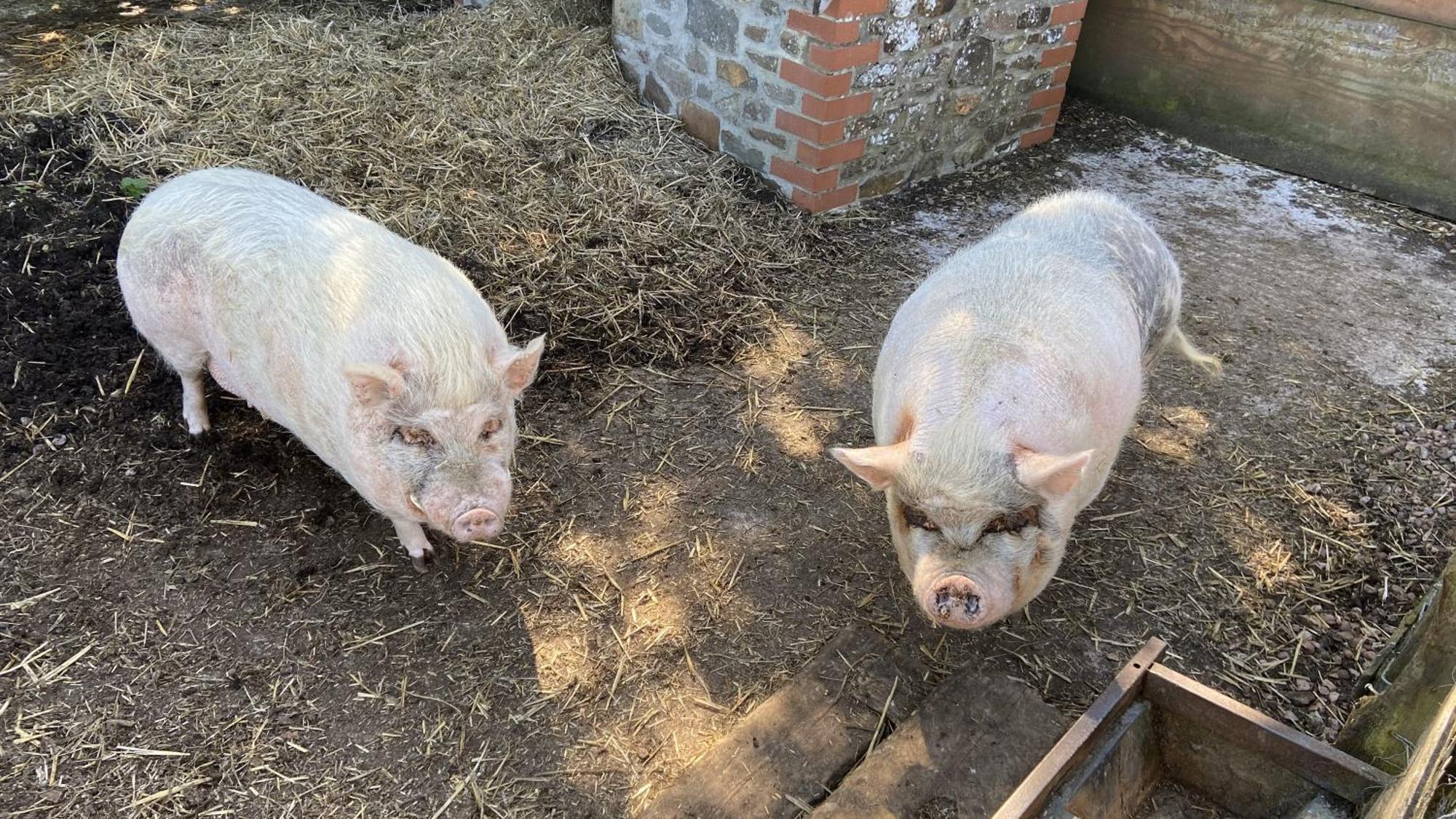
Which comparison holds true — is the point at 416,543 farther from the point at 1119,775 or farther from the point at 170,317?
the point at 1119,775

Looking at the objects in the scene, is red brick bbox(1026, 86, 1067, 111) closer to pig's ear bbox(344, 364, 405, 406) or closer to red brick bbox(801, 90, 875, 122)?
red brick bbox(801, 90, 875, 122)

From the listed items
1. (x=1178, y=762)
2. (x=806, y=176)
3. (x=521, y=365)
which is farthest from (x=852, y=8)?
(x=1178, y=762)

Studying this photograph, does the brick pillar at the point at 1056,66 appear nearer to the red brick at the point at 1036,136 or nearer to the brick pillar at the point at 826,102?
the red brick at the point at 1036,136

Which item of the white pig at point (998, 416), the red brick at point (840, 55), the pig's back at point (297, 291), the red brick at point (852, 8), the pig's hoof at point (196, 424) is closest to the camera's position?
the white pig at point (998, 416)

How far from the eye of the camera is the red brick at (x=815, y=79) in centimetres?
482

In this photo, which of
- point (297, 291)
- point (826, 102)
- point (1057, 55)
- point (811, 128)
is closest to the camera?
point (297, 291)

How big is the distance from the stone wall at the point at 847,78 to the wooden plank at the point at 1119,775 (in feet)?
11.7

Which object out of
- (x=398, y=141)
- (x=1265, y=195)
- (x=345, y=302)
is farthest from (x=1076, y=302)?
(x=1265, y=195)

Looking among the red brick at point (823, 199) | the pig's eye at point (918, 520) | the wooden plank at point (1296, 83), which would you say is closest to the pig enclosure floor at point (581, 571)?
the pig's eye at point (918, 520)

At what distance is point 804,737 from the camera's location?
2633mm

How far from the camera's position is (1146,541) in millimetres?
3451

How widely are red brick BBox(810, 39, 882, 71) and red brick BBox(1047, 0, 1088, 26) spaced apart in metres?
1.67

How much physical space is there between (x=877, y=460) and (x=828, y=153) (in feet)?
10.3

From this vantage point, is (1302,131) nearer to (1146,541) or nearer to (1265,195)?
(1265,195)
